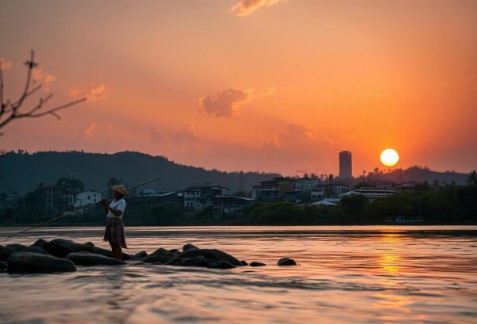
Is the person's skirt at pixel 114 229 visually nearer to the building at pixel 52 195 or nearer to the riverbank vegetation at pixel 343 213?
the riverbank vegetation at pixel 343 213

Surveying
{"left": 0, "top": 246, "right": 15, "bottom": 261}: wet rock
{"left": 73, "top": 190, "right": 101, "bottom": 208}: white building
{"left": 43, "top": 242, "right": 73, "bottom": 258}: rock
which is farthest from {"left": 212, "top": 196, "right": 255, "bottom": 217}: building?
{"left": 0, "top": 246, "right": 15, "bottom": 261}: wet rock

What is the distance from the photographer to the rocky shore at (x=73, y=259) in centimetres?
1692

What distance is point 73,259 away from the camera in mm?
19719

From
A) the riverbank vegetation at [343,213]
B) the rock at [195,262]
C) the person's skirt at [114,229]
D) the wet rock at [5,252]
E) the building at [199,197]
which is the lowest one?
the rock at [195,262]

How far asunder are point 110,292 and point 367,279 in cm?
645

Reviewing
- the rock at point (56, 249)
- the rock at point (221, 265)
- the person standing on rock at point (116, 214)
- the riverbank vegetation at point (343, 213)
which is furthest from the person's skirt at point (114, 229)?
the riverbank vegetation at point (343, 213)

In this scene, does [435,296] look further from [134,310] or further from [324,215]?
[324,215]

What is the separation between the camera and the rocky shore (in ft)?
55.5

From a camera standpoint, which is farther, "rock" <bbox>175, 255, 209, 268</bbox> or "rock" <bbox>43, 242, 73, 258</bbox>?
"rock" <bbox>43, 242, 73, 258</bbox>

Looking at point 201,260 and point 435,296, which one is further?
point 201,260

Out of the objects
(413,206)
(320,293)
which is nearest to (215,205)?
(413,206)

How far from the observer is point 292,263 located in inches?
854

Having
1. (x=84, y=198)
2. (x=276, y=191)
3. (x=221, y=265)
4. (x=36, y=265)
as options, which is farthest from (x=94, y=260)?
(x=84, y=198)

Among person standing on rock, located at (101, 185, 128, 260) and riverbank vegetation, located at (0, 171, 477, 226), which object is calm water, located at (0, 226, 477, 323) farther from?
riverbank vegetation, located at (0, 171, 477, 226)
